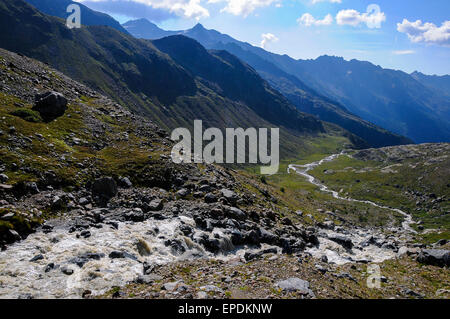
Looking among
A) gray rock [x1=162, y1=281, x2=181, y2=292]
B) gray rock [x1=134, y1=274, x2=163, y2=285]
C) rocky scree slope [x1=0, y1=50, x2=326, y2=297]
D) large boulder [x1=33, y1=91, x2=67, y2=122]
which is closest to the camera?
gray rock [x1=162, y1=281, x2=181, y2=292]

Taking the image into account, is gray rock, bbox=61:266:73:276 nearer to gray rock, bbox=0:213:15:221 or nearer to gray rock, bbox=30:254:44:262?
gray rock, bbox=30:254:44:262

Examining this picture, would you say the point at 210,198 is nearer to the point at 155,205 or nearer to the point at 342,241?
the point at 155,205

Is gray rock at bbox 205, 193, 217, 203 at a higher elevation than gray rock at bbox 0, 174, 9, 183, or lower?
lower

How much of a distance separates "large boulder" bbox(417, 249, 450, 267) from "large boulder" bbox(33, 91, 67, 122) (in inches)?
2345

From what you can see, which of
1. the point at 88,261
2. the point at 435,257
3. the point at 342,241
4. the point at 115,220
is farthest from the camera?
the point at 342,241

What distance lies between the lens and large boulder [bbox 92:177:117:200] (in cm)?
3612

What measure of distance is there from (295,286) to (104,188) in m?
26.7

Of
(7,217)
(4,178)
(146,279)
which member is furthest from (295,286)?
(4,178)

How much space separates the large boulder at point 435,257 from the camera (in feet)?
107

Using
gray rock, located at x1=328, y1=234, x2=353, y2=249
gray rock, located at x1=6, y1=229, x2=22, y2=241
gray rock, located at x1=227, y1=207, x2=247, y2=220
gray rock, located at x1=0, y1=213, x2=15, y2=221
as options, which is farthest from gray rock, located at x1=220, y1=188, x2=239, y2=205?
gray rock, located at x1=0, y1=213, x2=15, y2=221

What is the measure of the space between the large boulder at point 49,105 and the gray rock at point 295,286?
4704 centimetres

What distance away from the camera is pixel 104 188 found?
36.7 metres
